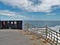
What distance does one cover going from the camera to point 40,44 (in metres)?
13.0

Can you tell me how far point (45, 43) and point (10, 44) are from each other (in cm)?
275

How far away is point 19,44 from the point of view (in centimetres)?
1335

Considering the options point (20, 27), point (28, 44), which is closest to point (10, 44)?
point (28, 44)

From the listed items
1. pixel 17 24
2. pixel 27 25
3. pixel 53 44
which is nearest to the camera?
pixel 53 44

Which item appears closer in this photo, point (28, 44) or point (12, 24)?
point (28, 44)

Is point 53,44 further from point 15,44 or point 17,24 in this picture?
point 17,24

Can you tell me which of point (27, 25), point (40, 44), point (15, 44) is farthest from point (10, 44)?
point (27, 25)

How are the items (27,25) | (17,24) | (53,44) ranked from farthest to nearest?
(17,24)
(27,25)
(53,44)

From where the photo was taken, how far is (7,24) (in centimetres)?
3023

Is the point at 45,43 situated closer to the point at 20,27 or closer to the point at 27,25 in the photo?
the point at 27,25

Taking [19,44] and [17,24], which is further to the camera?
[17,24]

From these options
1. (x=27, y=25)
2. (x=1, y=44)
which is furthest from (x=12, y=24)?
(x=1, y=44)

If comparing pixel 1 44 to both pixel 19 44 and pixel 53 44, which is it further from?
pixel 53 44

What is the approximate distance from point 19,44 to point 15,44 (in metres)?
0.32
